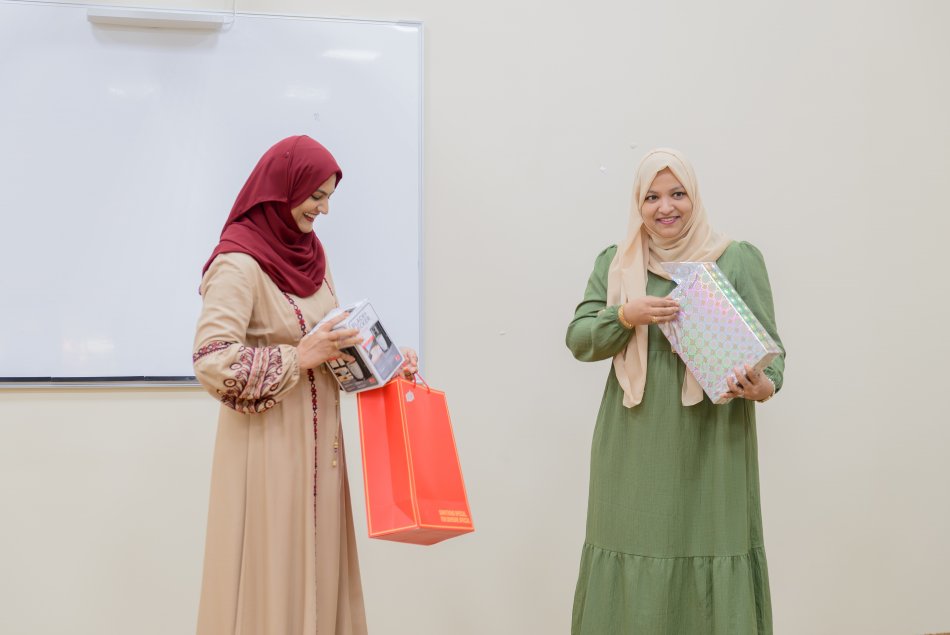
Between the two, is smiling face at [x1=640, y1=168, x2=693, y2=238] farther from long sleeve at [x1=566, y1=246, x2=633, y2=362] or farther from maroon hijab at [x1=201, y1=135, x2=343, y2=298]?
maroon hijab at [x1=201, y1=135, x2=343, y2=298]

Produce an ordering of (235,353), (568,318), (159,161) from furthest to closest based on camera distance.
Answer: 1. (568,318)
2. (159,161)
3. (235,353)

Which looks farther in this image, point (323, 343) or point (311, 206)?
point (311, 206)

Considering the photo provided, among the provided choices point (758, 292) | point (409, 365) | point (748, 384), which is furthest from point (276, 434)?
point (758, 292)

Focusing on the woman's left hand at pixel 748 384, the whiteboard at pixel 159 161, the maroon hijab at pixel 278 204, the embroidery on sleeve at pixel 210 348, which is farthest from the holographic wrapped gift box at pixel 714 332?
the whiteboard at pixel 159 161

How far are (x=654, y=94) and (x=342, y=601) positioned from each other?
1914 millimetres

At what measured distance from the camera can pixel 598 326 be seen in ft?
6.29

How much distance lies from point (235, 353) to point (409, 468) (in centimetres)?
43

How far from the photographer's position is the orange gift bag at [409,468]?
1682mm

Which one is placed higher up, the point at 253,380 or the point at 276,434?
the point at 253,380

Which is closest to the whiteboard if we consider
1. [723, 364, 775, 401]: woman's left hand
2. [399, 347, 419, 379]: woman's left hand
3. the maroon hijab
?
[399, 347, 419, 379]: woman's left hand

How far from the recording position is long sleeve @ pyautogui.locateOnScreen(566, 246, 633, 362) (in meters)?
1.91

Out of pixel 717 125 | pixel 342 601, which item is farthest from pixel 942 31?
pixel 342 601

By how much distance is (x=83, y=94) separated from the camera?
8.16ft

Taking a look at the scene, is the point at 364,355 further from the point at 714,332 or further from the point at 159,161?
the point at 159,161
